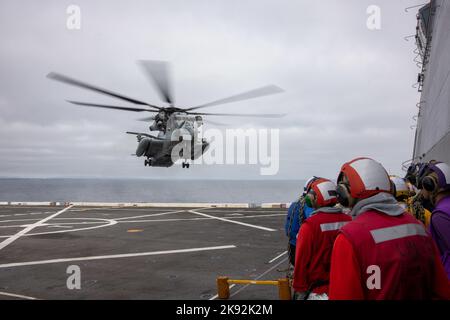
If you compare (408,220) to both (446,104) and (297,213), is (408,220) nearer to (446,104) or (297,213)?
(297,213)

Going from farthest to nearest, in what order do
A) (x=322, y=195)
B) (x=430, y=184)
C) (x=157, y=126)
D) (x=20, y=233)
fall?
(x=157, y=126) < (x=20, y=233) < (x=322, y=195) < (x=430, y=184)

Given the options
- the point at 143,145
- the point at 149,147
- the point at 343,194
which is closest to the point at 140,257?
the point at 343,194

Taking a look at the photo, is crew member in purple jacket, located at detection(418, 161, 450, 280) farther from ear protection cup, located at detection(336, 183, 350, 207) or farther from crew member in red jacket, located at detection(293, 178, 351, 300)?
ear protection cup, located at detection(336, 183, 350, 207)

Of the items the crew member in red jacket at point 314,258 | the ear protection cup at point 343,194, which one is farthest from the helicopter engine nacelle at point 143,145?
the ear protection cup at point 343,194

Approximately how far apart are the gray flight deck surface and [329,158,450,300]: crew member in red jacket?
23.2 feet

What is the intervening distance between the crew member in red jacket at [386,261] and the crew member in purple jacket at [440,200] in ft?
4.05

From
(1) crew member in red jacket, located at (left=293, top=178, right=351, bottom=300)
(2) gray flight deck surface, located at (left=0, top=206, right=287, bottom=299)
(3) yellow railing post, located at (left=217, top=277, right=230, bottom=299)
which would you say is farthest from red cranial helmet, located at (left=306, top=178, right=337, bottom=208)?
(2) gray flight deck surface, located at (left=0, top=206, right=287, bottom=299)

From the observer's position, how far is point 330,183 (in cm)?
549

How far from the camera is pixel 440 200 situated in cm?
416

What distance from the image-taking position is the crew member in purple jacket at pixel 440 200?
3688 mm

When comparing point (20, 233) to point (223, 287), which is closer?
point (223, 287)

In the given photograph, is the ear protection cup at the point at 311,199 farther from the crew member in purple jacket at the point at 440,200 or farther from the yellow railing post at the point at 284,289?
the yellow railing post at the point at 284,289

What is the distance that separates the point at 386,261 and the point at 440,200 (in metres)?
2.17

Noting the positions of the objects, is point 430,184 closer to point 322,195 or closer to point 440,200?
point 440,200
